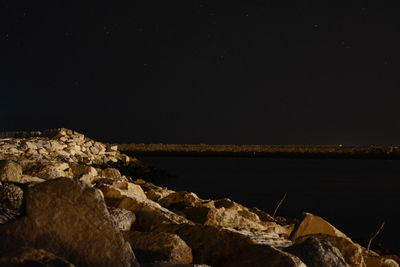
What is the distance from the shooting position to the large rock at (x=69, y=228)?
4.17 metres

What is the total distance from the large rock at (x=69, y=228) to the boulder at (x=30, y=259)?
516 millimetres

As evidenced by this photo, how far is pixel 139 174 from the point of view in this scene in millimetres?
26656

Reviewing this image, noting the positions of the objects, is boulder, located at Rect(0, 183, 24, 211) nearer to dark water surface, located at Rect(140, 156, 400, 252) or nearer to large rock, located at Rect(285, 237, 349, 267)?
large rock, located at Rect(285, 237, 349, 267)

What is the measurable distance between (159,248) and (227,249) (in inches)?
25.9

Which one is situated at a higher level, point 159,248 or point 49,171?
point 159,248

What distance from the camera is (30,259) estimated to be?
3590mm

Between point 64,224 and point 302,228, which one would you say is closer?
point 64,224

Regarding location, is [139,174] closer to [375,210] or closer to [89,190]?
[375,210]

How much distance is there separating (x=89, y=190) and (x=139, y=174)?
22.4 metres

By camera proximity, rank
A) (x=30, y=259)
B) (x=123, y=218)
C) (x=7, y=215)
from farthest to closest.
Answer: (x=123, y=218), (x=7, y=215), (x=30, y=259)

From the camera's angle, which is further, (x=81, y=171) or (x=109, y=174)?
(x=109, y=174)

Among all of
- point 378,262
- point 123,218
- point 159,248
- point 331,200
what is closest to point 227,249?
point 159,248

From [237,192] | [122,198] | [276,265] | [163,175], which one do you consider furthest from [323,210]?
[276,265]

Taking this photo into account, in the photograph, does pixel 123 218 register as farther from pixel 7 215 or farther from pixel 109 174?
pixel 109 174
